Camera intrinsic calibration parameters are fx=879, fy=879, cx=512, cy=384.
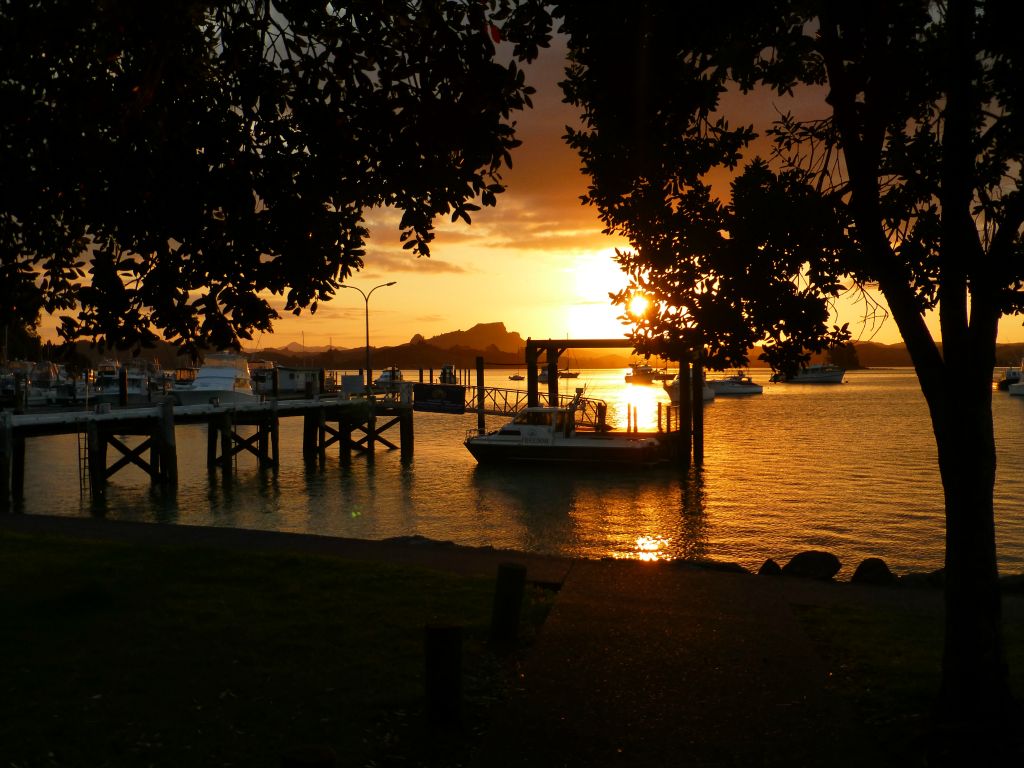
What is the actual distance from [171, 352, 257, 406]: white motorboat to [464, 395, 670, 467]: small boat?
3055 cm

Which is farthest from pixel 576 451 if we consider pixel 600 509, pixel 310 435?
pixel 310 435

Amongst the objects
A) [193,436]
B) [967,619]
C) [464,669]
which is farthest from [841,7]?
[193,436]

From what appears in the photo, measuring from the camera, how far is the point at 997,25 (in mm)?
6914

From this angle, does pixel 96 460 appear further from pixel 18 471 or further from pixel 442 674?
pixel 442 674

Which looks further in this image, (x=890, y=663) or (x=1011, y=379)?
(x=1011, y=379)

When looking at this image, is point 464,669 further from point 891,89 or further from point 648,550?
point 648,550

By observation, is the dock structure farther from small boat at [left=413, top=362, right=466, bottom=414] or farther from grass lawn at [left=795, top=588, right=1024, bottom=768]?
grass lawn at [left=795, top=588, right=1024, bottom=768]

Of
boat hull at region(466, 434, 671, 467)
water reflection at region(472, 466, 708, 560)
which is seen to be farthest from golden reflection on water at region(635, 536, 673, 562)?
boat hull at region(466, 434, 671, 467)

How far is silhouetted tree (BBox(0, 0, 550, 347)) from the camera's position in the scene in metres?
7.10

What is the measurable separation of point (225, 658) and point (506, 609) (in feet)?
9.24

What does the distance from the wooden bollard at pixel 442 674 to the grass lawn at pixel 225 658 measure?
0.16 metres

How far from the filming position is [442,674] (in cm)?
688

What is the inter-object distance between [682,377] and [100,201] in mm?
35878

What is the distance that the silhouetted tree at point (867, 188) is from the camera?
6.96 meters
